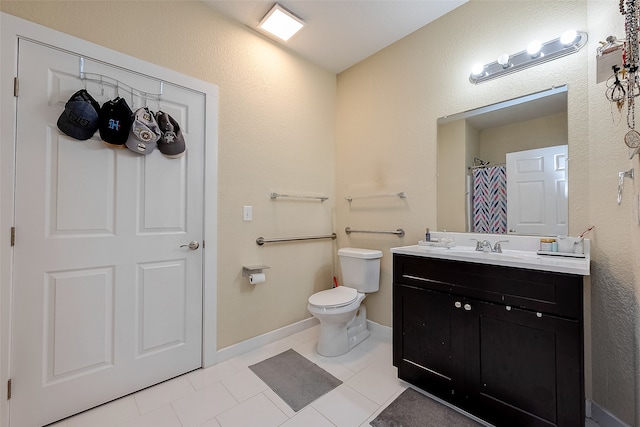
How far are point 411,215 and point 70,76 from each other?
8.09 feet

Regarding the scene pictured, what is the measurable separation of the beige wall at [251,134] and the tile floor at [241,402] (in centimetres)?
37

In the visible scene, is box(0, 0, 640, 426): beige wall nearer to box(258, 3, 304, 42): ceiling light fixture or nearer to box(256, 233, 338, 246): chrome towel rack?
box(256, 233, 338, 246): chrome towel rack

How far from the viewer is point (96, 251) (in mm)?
1525

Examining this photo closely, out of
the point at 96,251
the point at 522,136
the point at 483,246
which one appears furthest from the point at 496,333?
the point at 96,251

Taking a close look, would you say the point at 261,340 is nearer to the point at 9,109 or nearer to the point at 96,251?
the point at 96,251

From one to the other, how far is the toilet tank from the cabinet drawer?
583mm

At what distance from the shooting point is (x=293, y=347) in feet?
7.25

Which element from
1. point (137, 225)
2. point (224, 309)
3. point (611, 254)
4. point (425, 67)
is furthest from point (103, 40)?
point (611, 254)

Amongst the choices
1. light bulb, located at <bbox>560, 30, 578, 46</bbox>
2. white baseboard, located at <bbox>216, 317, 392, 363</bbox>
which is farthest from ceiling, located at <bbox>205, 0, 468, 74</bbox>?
white baseboard, located at <bbox>216, 317, 392, 363</bbox>

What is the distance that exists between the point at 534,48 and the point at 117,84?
103 inches

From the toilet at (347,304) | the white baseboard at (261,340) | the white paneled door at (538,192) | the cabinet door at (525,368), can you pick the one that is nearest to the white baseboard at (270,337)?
the white baseboard at (261,340)

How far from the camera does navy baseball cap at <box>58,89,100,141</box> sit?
138cm

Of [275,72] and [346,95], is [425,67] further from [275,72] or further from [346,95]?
[275,72]

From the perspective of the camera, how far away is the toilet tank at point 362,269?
230 centimetres
